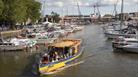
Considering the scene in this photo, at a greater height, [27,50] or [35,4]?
[35,4]

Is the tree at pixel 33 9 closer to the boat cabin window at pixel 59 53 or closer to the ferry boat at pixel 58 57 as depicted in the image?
the ferry boat at pixel 58 57

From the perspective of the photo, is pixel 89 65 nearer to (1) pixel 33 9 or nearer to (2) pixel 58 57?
(2) pixel 58 57

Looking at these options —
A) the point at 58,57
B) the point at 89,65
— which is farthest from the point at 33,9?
the point at 58,57

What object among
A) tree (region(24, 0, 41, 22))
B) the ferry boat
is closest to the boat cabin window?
the ferry boat

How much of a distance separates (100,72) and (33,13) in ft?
276

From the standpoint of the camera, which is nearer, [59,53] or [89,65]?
[59,53]

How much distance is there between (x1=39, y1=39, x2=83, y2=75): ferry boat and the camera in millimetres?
34375

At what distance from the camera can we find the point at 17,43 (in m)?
55.8

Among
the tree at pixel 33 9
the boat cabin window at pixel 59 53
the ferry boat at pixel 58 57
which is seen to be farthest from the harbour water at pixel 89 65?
the tree at pixel 33 9

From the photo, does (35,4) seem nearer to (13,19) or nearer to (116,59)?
(13,19)

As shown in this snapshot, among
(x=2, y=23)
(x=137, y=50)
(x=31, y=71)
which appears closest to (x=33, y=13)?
(x=2, y=23)

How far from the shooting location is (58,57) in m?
37.5

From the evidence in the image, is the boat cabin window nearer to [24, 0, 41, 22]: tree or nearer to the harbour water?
the harbour water

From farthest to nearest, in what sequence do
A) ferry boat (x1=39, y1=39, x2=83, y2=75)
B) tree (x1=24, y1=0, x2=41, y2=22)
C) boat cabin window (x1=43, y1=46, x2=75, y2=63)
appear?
tree (x1=24, y1=0, x2=41, y2=22), boat cabin window (x1=43, y1=46, x2=75, y2=63), ferry boat (x1=39, y1=39, x2=83, y2=75)
